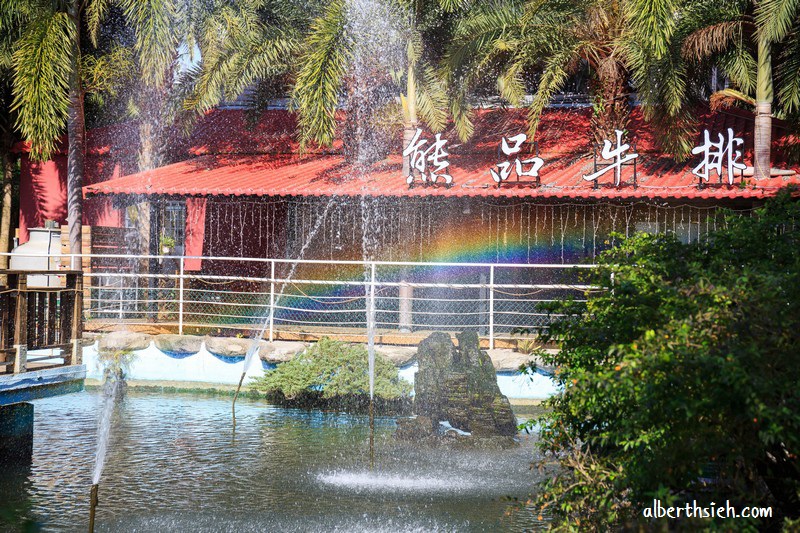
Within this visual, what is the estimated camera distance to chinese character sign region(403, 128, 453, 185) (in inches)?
587

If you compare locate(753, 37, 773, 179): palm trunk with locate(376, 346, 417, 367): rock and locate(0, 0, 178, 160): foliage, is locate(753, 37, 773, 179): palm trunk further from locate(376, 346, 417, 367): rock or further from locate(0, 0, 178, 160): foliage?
locate(0, 0, 178, 160): foliage

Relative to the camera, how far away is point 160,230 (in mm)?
19219

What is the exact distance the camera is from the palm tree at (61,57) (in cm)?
1511

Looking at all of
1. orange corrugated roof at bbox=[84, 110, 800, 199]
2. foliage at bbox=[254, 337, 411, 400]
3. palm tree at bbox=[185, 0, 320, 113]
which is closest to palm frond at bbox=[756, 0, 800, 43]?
orange corrugated roof at bbox=[84, 110, 800, 199]

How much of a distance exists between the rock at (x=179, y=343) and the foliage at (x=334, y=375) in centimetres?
172

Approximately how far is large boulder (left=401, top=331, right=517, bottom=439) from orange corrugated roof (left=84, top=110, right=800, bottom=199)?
12.5 feet

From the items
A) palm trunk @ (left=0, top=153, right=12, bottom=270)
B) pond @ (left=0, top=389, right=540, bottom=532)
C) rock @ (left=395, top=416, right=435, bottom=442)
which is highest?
palm trunk @ (left=0, top=153, right=12, bottom=270)

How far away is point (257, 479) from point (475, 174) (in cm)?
895

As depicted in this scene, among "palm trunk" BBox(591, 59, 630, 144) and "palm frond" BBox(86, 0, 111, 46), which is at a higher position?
"palm frond" BBox(86, 0, 111, 46)

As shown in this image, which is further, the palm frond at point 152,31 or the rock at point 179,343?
the palm frond at point 152,31

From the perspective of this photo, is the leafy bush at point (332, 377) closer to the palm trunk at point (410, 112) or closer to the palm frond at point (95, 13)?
the palm trunk at point (410, 112)

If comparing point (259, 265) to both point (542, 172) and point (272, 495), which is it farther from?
point (272, 495)

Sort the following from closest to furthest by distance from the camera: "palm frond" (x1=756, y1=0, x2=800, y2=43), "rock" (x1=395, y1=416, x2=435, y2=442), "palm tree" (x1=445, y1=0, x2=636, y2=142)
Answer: "rock" (x1=395, y1=416, x2=435, y2=442)
"palm frond" (x1=756, y1=0, x2=800, y2=43)
"palm tree" (x1=445, y1=0, x2=636, y2=142)

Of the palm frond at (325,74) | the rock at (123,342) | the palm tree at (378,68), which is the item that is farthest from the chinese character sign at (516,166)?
the rock at (123,342)
